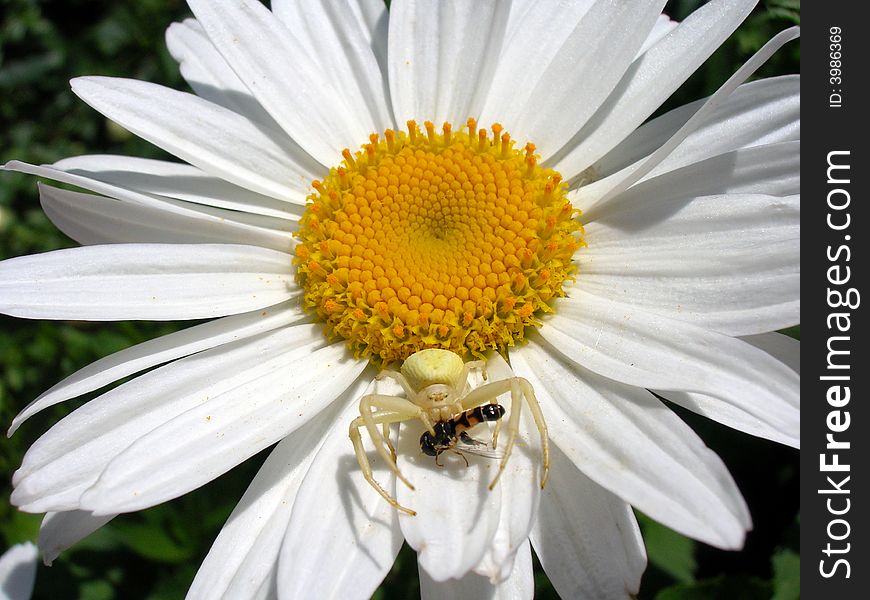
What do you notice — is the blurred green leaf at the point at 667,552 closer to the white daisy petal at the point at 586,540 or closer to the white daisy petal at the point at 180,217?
the white daisy petal at the point at 586,540

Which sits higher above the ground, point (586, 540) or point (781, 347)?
point (781, 347)

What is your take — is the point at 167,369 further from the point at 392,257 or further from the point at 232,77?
the point at 232,77

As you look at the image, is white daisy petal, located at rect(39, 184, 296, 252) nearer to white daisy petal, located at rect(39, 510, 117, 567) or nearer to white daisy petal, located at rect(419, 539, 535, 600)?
white daisy petal, located at rect(39, 510, 117, 567)

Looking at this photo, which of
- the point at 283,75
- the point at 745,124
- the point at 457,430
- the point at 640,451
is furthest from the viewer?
the point at 283,75

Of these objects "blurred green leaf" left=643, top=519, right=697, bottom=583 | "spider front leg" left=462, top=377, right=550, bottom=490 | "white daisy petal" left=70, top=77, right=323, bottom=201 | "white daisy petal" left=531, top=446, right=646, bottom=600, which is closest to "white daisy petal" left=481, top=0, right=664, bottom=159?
"white daisy petal" left=70, top=77, right=323, bottom=201

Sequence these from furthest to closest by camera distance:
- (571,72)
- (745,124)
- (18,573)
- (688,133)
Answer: (18,573) → (571,72) → (745,124) → (688,133)

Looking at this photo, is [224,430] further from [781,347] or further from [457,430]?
[781,347]

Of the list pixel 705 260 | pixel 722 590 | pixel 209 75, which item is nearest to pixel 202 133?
pixel 209 75
